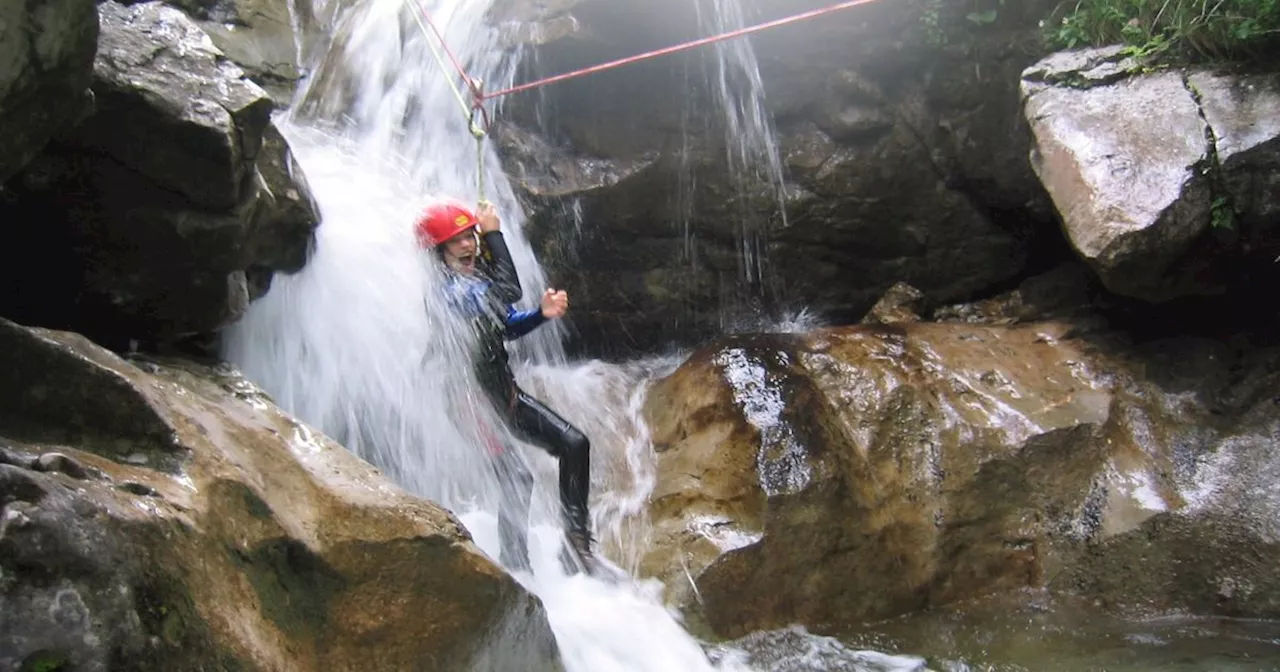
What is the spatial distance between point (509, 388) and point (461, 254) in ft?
2.49

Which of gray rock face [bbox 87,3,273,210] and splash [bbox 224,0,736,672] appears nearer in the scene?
gray rock face [bbox 87,3,273,210]

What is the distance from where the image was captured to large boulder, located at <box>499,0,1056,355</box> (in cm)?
641

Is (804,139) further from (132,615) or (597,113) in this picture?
(132,615)

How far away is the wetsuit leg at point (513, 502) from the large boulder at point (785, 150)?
2110 millimetres

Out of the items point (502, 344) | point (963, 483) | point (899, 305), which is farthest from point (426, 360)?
point (899, 305)

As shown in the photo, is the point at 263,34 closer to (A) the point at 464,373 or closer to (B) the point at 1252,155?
(A) the point at 464,373

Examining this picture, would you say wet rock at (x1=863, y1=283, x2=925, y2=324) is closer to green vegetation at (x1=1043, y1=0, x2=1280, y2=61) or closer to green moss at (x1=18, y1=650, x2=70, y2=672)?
green vegetation at (x1=1043, y1=0, x2=1280, y2=61)

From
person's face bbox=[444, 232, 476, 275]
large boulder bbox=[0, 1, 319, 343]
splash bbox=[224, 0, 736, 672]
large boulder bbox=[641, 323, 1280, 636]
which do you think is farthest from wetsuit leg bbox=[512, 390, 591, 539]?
large boulder bbox=[0, 1, 319, 343]

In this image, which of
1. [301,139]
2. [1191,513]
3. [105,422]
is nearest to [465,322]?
[105,422]

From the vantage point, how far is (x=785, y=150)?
21.9 ft

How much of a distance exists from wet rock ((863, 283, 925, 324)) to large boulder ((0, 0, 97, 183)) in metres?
5.44

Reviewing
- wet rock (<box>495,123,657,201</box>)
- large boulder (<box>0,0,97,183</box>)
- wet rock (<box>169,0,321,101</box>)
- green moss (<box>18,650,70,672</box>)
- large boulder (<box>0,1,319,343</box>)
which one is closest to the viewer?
green moss (<box>18,650,70,672</box>)

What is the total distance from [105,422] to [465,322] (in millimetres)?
2148

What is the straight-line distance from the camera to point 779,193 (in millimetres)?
6688
